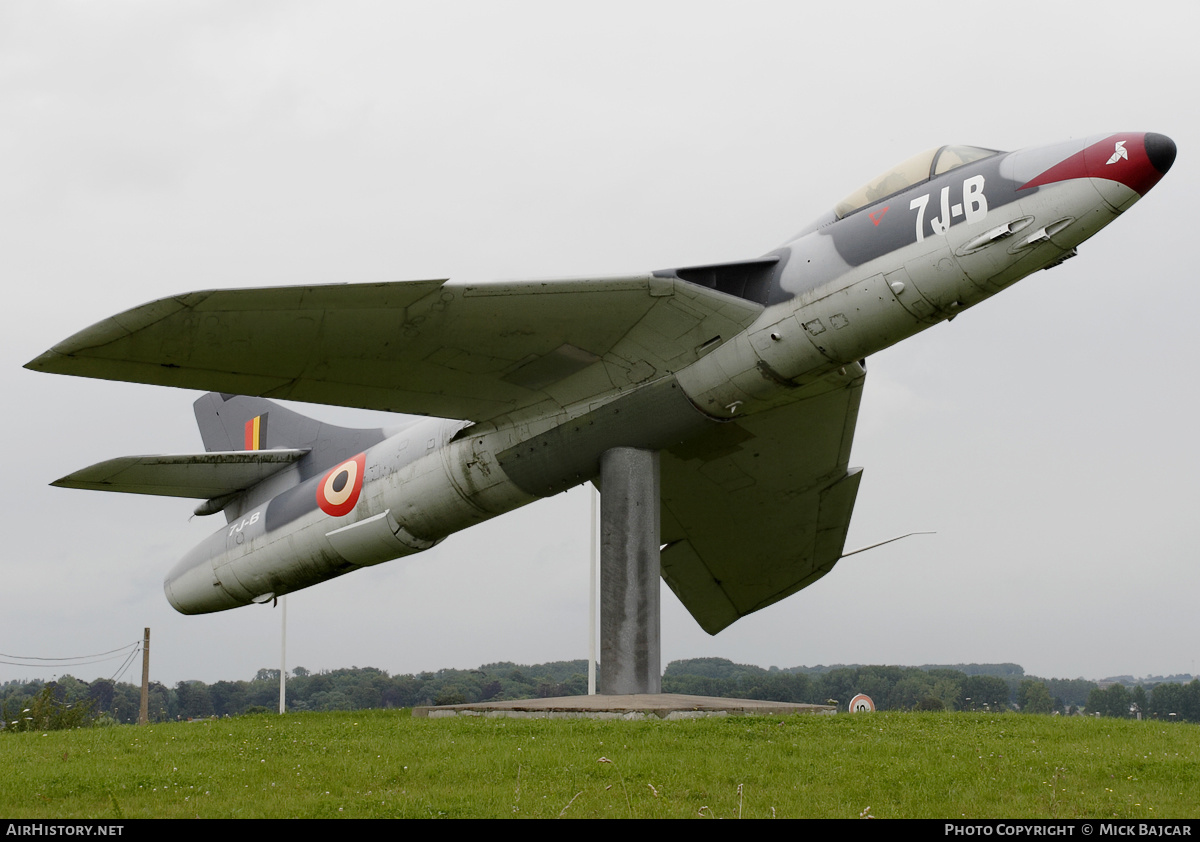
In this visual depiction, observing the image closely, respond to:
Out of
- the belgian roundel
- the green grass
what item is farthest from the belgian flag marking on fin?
the green grass

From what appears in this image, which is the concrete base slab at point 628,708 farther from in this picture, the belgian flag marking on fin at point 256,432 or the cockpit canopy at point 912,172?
the belgian flag marking on fin at point 256,432

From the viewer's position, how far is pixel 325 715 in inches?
527

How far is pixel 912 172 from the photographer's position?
1065 cm

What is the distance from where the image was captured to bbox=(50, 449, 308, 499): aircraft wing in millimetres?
14383

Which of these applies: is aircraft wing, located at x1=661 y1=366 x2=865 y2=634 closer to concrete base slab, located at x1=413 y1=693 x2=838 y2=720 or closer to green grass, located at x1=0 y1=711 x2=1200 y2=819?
concrete base slab, located at x1=413 y1=693 x2=838 y2=720

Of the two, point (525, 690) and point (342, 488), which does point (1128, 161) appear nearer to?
point (342, 488)

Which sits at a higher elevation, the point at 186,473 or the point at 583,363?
the point at 583,363

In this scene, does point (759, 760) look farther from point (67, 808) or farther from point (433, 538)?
point (433, 538)

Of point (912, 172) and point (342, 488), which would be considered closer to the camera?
point (912, 172)

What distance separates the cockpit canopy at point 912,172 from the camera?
34.0 feet

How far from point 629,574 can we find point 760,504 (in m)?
4.27

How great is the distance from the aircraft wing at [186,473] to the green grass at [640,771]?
5070mm

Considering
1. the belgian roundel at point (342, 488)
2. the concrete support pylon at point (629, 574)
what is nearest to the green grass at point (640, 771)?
the concrete support pylon at point (629, 574)

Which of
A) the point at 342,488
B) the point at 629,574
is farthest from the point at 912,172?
the point at 342,488
